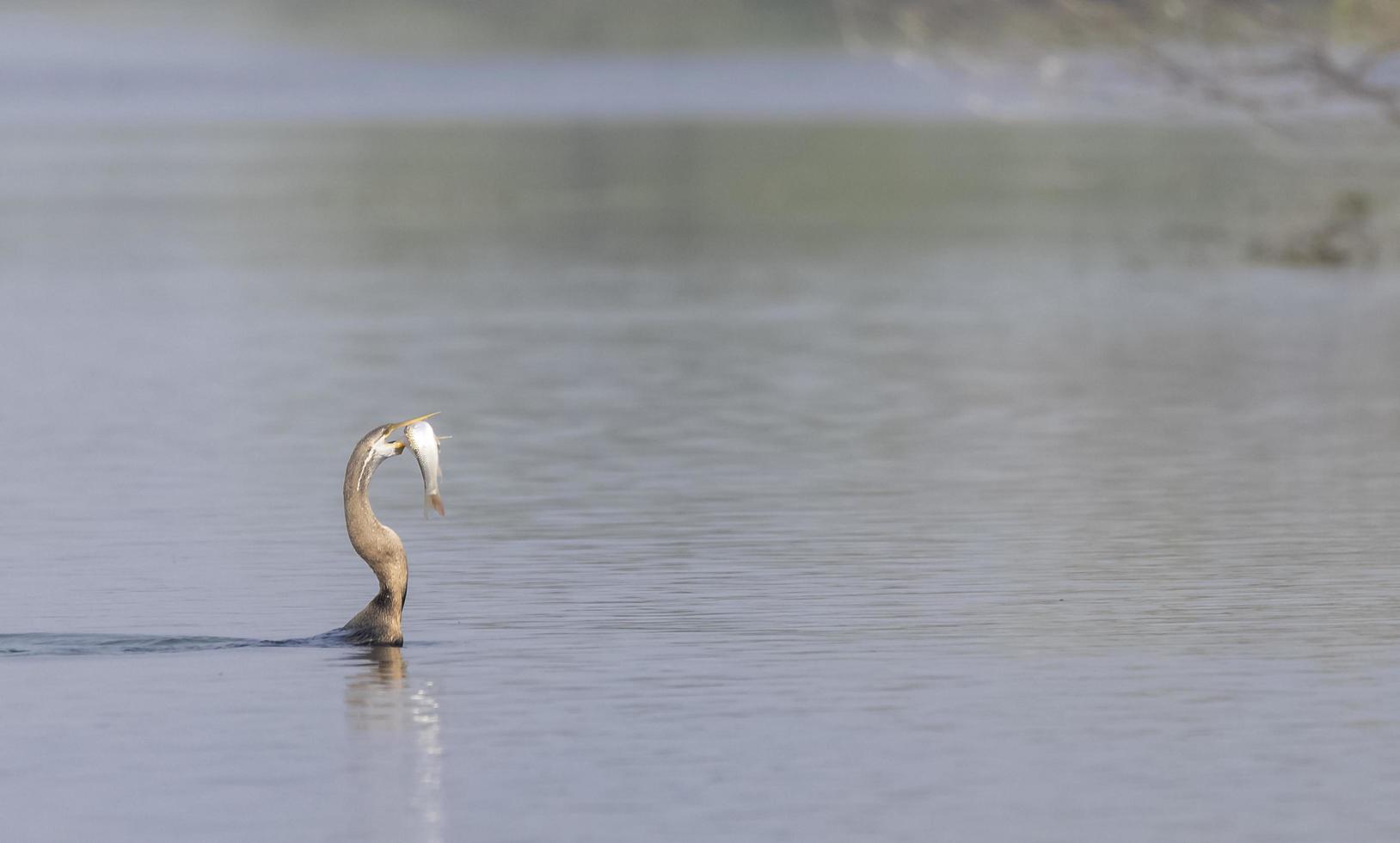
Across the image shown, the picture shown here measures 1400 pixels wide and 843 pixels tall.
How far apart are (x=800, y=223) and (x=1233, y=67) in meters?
22.9

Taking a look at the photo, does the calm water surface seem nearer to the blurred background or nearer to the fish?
the blurred background

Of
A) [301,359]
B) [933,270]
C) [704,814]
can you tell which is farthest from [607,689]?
[933,270]

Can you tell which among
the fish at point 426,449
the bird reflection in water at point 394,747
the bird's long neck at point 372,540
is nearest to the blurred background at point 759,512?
the bird reflection in water at point 394,747

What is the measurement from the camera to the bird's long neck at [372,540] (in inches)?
581

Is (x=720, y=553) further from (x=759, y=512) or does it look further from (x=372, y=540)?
(x=372, y=540)

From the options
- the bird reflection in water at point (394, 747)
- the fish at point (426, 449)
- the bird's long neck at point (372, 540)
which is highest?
the fish at point (426, 449)

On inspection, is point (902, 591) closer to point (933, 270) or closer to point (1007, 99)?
point (933, 270)

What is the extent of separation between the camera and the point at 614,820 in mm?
11406

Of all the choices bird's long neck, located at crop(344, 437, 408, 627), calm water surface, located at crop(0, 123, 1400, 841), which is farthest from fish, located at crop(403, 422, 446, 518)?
calm water surface, located at crop(0, 123, 1400, 841)

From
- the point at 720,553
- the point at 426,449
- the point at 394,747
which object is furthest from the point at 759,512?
the point at 394,747

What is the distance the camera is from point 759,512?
63.2 ft

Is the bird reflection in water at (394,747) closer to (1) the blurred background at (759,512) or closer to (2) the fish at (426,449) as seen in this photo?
A: (1) the blurred background at (759,512)

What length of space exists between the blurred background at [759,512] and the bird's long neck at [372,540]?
0.26 m

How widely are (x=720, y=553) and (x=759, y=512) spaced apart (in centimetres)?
176
